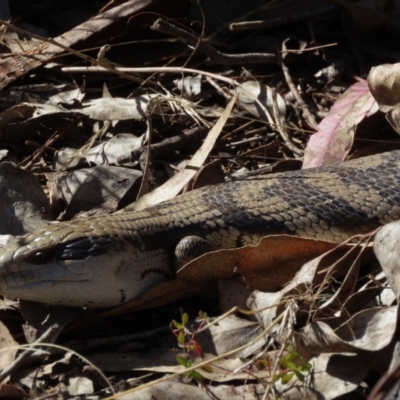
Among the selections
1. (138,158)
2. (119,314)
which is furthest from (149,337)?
(138,158)

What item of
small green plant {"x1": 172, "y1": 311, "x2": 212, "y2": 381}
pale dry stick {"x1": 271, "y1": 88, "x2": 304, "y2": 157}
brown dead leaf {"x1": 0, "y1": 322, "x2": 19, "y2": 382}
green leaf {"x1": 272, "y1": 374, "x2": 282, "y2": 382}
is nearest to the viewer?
green leaf {"x1": 272, "y1": 374, "x2": 282, "y2": 382}

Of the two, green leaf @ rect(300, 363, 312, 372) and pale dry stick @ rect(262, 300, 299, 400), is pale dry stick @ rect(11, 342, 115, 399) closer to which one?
pale dry stick @ rect(262, 300, 299, 400)

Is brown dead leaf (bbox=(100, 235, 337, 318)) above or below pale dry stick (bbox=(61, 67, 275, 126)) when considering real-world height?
below

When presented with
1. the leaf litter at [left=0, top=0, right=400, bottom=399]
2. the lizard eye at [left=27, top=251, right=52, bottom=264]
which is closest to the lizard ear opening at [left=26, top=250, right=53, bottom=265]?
the lizard eye at [left=27, top=251, right=52, bottom=264]

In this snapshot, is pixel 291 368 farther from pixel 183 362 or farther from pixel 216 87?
pixel 216 87

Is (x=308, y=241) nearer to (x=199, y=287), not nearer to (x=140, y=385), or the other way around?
(x=199, y=287)

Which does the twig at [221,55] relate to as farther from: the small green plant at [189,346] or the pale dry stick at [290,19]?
the small green plant at [189,346]

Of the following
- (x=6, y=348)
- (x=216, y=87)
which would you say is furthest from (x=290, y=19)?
(x=6, y=348)

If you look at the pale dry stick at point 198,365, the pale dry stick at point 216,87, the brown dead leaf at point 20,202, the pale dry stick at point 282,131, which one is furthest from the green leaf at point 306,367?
the pale dry stick at point 216,87
